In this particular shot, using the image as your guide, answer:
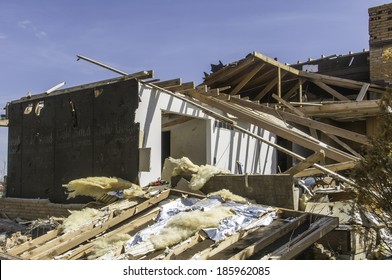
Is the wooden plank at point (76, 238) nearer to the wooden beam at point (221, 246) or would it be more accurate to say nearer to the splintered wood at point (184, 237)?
the splintered wood at point (184, 237)

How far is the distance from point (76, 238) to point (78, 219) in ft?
3.08

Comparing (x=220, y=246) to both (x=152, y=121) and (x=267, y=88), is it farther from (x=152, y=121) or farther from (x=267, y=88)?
(x=267, y=88)

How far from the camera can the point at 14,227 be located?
1044 centimetres

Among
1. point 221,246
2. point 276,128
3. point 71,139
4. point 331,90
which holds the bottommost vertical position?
point 221,246

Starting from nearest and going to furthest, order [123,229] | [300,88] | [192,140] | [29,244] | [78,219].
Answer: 1. [29,244]
2. [123,229]
3. [78,219]
4. [192,140]
5. [300,88]

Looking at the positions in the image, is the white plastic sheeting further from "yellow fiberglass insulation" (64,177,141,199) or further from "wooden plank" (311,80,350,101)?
"wooden plank" (311,80,350,101)

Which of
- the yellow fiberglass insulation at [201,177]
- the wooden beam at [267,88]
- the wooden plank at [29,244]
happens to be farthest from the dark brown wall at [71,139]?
the wooden beam at [267,88]

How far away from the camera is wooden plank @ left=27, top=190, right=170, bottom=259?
244 inches

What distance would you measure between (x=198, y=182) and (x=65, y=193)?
12.1 feet

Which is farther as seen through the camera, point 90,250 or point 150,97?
point 150,97

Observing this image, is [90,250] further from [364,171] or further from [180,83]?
[180,83]

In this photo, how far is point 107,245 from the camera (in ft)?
20.8

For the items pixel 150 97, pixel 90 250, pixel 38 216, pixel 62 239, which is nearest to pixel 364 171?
pixel 90 250

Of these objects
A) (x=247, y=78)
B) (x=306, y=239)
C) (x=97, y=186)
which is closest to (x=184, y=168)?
(x=97, y=186)
